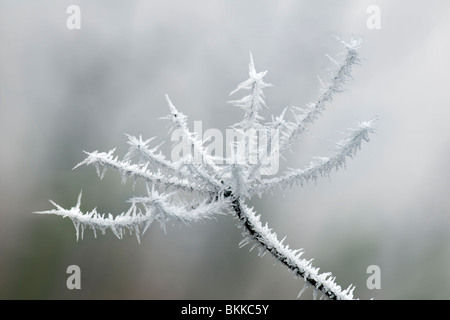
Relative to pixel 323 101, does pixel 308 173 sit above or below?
below

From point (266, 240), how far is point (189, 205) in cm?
31

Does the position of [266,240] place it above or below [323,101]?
below

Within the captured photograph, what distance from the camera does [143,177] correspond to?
6.25ft

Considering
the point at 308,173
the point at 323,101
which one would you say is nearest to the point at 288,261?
the point at 308,173

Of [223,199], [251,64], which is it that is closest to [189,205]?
[223,199]

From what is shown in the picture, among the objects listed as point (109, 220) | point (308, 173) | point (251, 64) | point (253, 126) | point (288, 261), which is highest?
point (251, 64)

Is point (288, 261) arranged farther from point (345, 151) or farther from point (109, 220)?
point (109, 220)

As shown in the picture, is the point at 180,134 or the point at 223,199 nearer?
the point at 223,199

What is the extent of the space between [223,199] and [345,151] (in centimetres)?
48

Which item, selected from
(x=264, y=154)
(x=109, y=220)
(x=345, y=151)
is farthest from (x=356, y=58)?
(x=109, y=220)

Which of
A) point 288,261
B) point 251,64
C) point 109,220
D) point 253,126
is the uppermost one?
point 251,64

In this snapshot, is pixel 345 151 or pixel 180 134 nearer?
pixel 345 151

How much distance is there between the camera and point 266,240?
1.84m

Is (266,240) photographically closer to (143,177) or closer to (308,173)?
(308,173)
